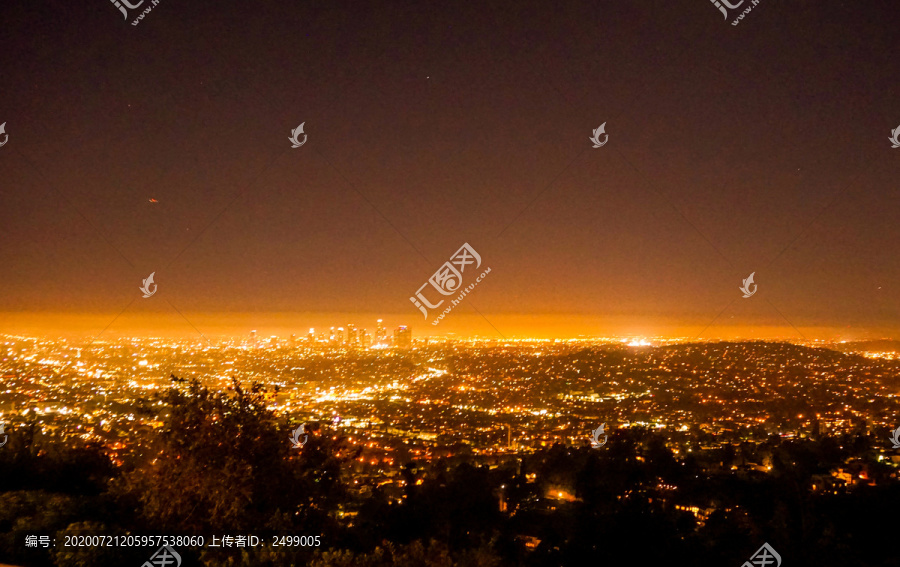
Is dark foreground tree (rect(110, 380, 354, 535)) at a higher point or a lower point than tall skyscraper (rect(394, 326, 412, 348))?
lower

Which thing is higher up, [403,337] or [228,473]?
[403,337]

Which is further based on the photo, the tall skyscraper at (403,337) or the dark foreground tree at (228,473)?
the tall skyscraper at (403,337)

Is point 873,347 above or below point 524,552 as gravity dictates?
above

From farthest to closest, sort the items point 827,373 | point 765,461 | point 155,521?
point 827,373 < point 765,461 < point 155,521

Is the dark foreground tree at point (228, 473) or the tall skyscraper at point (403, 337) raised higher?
the tall skyscraper at point (403, 337)

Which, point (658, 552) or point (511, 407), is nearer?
point (658, 552)

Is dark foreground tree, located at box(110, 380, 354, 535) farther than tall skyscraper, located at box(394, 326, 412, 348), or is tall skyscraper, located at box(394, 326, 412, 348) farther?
tall skyscraper, located at box(394, 326, 412, 348)

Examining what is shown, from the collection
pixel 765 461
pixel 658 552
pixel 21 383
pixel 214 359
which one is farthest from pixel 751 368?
pixel 21 383

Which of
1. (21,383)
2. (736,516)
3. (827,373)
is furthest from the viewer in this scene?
(827,373)

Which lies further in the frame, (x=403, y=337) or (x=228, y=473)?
(x=403, y=337)

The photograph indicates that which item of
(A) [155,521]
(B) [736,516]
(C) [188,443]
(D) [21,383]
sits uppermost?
(D) [21,383]

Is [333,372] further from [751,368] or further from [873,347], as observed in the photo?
[873,347]
